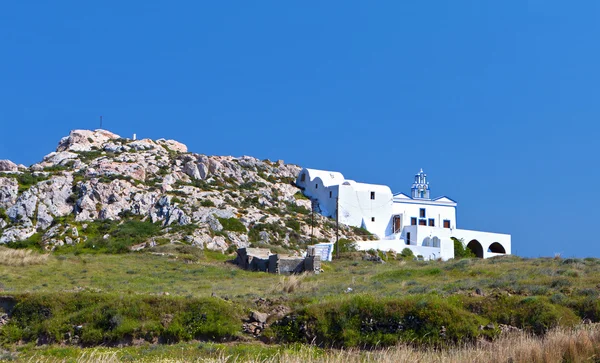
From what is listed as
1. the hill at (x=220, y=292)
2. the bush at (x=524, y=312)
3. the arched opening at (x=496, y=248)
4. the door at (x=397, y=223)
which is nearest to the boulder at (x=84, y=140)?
the hill at (x=220, y=292)

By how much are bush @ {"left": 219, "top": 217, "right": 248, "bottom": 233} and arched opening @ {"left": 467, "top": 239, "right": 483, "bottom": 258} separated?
25.7m

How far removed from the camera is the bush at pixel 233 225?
2247 inches

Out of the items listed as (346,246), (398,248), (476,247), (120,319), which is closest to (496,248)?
(476,247)

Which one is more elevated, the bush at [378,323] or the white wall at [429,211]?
the white wall at [429,211]

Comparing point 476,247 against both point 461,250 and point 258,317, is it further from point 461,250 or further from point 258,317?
point 258,317

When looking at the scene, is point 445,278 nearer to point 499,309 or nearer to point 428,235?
point 499,309

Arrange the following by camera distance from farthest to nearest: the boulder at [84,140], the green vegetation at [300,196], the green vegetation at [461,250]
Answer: the boulder at [84,140] < the green vegetation at [300,196] < the green vegetation at [461,250]

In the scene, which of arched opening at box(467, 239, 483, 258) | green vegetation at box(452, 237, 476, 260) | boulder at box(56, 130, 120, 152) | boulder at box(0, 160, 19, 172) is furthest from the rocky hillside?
arched opening at box(467, 239, 483, 258)

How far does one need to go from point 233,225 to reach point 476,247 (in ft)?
90.6

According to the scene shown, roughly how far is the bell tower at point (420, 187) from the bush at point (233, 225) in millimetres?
22826

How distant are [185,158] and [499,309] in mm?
58578

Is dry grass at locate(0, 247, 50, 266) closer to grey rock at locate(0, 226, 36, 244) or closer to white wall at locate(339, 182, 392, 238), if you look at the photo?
grey rock at locate(0, 226, 36, 244)

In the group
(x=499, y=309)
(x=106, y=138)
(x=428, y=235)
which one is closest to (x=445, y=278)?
(x=499, y=309)

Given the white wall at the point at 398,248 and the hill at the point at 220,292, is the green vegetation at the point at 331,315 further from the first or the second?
the white wall at the point at 398,248
